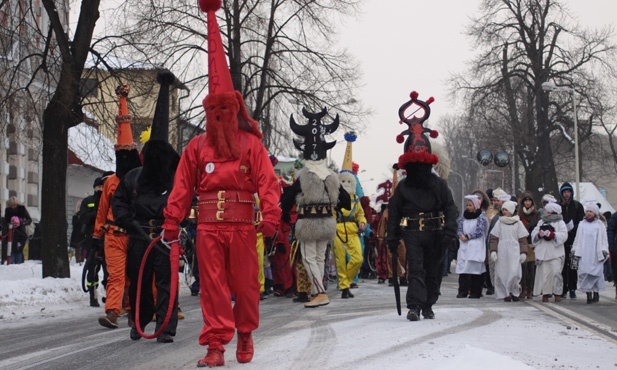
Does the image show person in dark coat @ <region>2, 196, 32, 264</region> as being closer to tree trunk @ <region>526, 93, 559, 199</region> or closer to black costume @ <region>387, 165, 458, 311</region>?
black costume @ <region>387, 165, 458, 311</region>

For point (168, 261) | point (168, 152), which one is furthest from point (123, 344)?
point (168, 152)

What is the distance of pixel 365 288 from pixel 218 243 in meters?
11.8

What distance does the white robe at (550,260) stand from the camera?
17.1 m

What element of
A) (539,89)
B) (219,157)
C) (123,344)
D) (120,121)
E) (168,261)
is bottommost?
(123,344)

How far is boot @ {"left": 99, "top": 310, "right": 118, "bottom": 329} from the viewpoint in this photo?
11.1 m

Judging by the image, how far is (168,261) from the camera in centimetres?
999

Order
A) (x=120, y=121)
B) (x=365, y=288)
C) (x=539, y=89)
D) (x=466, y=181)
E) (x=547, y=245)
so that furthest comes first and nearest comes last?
(x=466, y=181) → (x=539, y=89) → (x=365, y=288) → (x=547, y=245) → (x=120, y=121)

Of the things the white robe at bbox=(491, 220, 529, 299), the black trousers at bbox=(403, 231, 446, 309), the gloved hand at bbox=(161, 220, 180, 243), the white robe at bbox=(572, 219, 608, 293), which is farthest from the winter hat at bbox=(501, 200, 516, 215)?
the gloved hand at bbox=(161, 220, 180, 243)

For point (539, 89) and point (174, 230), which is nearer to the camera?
point (174, 230)

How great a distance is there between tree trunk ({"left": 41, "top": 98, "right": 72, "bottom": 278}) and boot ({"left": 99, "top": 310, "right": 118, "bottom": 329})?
7199 mm

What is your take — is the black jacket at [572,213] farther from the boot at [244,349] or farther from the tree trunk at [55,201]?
the boot at [244,349]

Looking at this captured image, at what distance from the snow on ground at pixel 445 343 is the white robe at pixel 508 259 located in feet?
10.7

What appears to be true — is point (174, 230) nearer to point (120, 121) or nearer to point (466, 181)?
point (120, 121)

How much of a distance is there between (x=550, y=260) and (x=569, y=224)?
1.72 meters
